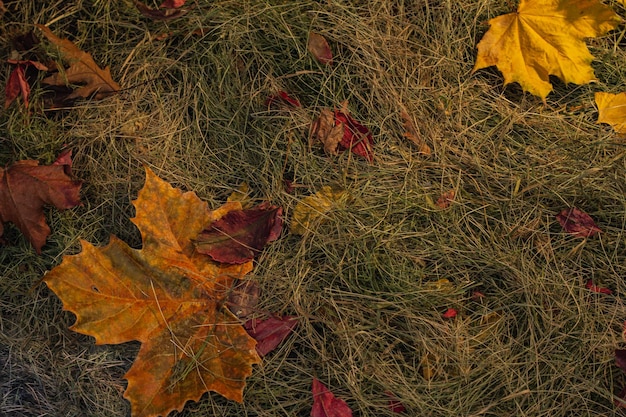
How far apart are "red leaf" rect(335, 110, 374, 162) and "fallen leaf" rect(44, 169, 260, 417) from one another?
0.56 metres

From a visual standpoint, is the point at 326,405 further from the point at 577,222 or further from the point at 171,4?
the point at 171,4

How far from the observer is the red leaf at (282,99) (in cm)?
211

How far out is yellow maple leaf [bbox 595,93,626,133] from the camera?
212cm

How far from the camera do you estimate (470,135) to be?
6.97ft

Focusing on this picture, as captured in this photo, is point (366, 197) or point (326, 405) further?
point (366, 197)

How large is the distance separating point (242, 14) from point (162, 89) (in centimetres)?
41

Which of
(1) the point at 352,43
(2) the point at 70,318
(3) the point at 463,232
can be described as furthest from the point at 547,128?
(2) the point at 70,318

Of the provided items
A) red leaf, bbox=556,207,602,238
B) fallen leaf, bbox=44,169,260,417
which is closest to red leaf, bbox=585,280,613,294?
red leaf, bbox=556,207,602,238

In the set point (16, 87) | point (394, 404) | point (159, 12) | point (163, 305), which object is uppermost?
point (159, 12)

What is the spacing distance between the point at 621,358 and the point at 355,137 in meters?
1.13

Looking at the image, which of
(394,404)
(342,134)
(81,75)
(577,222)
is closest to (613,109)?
(577,222)

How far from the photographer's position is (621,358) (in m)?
1.86

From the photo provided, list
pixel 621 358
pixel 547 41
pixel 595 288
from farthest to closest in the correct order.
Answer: pixel 547 41 → pixel 595 288 → pixel 621 358

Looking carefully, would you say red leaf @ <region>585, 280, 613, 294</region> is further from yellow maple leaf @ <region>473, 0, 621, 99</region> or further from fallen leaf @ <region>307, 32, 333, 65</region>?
Result: fallen leaf @ <region>307, 32, 333, 65</region>
